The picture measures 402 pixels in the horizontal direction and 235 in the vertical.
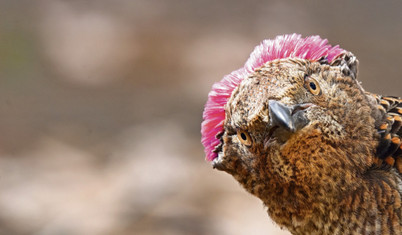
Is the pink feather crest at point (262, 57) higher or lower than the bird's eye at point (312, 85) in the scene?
higher

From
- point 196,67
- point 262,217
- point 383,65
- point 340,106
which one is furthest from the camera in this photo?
point 196,67

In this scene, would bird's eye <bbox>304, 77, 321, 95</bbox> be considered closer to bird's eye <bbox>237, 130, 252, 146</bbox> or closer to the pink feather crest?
the pink feather crest

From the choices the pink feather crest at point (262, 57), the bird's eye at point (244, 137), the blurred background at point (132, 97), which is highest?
the blurred background at point (132, 97)

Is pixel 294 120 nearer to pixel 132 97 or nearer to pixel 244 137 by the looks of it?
pixel 244 137

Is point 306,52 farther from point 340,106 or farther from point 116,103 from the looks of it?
point 116,103

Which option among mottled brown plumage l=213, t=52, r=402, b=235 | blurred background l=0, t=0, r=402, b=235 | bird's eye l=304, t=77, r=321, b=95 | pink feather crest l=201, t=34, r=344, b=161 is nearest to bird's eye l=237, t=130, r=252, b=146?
mottled brown plumage l=213, t=52, r=402, b=235

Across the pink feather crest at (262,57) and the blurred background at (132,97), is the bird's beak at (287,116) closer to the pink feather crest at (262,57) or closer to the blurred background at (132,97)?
the pink feather crest at (262,57)

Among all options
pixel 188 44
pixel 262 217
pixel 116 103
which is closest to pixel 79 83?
pixel 116 103

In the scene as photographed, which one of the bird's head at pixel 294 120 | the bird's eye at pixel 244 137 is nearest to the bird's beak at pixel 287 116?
the bird's head at pixel 294 120

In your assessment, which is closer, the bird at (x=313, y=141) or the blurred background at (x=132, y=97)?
the bird at (x=313, y=141)
